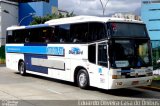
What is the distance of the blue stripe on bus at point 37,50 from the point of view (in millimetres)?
17202

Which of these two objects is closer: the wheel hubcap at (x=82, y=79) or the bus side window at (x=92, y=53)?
the bus side window at (x=92, y=53)

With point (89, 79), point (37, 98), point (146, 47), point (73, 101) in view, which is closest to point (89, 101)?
point (73, 101)

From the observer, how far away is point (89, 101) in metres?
12.1

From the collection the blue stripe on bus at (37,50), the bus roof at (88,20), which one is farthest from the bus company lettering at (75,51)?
the bus roof at (88,20)

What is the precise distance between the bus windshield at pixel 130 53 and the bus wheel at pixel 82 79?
78.0 inches

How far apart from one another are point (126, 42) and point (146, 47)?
106 centimetres

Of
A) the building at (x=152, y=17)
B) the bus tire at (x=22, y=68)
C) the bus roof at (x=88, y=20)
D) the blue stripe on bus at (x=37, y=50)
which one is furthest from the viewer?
the building at (x=152, y=17)

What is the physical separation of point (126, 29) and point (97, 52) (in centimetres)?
148

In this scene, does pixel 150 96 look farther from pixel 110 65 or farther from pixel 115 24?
pixel 115 24

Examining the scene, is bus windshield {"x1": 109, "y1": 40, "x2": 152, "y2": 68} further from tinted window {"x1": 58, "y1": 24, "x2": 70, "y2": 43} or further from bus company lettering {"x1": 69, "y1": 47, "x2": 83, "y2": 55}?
tinted window {"x1": 58, "y1": 24, "x2": 70, "y2": 43}

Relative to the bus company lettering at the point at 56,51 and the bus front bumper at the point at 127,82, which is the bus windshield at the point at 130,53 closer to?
the bus front bumper at the point at 127,82

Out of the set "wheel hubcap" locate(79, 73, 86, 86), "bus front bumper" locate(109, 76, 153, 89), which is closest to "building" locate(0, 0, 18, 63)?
"wheel hubcap" locate(79, 73, 86, 86)

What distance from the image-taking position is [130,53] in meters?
13.9

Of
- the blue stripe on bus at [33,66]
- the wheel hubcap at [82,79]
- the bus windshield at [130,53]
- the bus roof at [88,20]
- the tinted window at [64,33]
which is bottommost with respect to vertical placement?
the wheel hubcap at [82,79]
